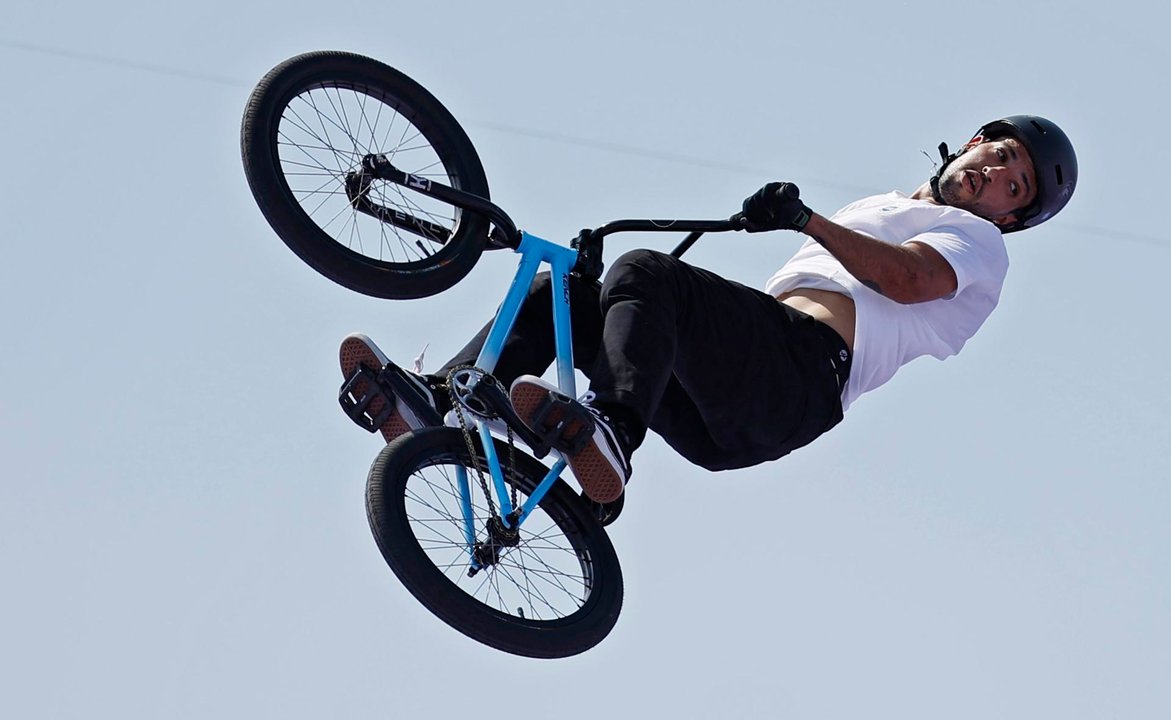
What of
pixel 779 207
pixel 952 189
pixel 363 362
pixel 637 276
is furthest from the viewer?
pixel 952 189

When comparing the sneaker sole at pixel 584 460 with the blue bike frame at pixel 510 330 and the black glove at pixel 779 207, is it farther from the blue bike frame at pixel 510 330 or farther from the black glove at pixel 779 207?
the black glove at pixel 779 207

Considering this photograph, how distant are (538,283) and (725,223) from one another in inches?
23.0

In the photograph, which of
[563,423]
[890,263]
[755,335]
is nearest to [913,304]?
[890,263]

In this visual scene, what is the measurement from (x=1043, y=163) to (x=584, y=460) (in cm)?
218

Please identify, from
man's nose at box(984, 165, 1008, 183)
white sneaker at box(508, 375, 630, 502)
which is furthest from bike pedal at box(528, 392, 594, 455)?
man's nose at box(984, 165, 1008, 183)

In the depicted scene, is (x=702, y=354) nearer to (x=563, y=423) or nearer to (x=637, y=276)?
(x=637, y=276)

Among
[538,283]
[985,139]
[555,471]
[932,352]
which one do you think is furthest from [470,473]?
[985,139]

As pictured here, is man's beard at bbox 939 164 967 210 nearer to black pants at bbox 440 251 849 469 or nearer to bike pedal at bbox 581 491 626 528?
black pants at bbox 440 251 849 469

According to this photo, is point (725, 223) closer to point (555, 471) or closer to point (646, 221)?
point (646, 221)

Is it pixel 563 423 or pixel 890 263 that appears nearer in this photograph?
pixel 563 423

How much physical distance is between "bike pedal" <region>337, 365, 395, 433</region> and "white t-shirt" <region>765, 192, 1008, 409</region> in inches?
52.6

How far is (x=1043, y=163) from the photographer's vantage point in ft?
21.3

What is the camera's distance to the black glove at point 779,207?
18.2 feet

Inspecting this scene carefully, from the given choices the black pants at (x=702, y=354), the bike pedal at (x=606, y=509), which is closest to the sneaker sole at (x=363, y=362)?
the black pants at (x=702, y=354)
